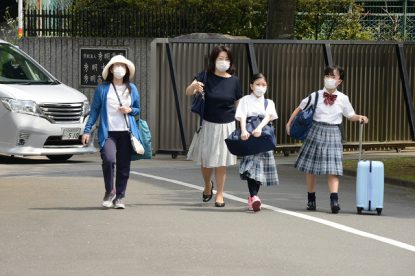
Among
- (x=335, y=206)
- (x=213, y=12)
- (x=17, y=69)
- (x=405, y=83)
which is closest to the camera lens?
(x=335, y=206)

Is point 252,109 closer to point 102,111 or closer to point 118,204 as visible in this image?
point 102,111

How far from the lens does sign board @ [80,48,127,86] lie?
2752 centimetres

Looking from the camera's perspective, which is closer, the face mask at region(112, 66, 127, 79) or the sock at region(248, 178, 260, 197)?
the sock at region(248, 178, 260, 197)

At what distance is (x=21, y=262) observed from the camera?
33.8 ft

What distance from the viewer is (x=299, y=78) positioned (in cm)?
2330

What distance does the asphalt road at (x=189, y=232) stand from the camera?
1023 centimetres

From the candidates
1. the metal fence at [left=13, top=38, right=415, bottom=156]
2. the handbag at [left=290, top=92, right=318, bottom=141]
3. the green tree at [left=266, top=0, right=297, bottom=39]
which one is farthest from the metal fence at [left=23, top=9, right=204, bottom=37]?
the handbag at [left=290, top=92, right=318, bottom=141]

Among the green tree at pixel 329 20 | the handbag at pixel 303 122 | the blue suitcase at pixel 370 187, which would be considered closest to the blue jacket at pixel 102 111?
the handbag at pixel 303 122

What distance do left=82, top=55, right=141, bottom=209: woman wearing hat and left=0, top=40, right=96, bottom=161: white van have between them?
600 cm

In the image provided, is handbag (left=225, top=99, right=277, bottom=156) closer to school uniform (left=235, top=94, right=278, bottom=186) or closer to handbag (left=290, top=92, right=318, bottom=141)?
school uniform (left=235, top=94, right=278, bottom=186)

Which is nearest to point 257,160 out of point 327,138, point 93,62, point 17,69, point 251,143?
point 251,143

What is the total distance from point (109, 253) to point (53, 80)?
36.9 feet

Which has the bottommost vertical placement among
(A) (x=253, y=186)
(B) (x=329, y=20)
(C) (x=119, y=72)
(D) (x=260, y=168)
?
(A) (x=253, y=186)

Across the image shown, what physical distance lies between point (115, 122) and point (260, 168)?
1.66 metres
